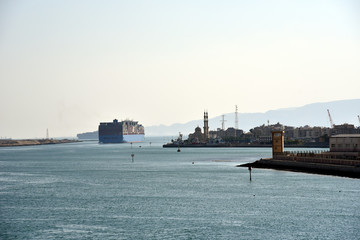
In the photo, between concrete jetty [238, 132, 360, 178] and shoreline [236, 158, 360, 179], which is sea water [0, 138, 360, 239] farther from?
concrete jetty [238, 132, 360, 178]

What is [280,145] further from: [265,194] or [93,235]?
[93,235]

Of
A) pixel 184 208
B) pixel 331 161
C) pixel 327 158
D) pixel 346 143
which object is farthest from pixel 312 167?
pixel 184 208

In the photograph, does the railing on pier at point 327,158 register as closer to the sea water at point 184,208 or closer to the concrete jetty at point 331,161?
the concrete jetty at point 331,161

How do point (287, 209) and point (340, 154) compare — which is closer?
point (287, 209)

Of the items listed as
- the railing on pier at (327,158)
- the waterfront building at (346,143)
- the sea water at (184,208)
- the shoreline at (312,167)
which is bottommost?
the sea water at (184,208)

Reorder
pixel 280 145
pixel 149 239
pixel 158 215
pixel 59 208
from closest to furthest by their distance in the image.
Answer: pixel 149 239
pixel 158 215
pixel 59 208
pixel 280 145

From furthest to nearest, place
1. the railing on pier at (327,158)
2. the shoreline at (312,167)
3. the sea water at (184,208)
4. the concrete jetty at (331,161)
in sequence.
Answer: the railing on pier at (327,158) → the concrete jetty at (331,161) → the shoreline at (312,167) → the sea water at (184,208)

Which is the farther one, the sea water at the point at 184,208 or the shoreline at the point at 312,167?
the shoreline at the point at 312,167

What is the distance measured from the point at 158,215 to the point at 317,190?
Answer: 1162 inches

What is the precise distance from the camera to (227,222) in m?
55.1

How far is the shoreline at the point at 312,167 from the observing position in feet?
291

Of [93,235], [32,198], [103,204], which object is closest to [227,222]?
[93,235]

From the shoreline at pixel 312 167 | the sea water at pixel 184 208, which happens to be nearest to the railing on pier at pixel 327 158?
the shoreline at pixel 312 167

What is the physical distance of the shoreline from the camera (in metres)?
88.7
